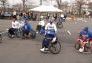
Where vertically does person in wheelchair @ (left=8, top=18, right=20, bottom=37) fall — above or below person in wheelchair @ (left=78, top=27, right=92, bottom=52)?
below

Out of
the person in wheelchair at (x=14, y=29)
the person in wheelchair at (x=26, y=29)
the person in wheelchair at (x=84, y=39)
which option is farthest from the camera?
the person in wheelchair at (x=14, y=29)

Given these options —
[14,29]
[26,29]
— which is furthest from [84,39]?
[14,29]

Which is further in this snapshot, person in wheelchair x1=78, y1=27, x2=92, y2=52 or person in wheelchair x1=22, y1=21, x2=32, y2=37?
person in wheelchair x1=22, y1=21, x2=32, y2=37

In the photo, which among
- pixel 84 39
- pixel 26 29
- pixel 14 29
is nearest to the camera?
pixel 84 39

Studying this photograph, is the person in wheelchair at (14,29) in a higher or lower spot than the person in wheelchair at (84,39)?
lower

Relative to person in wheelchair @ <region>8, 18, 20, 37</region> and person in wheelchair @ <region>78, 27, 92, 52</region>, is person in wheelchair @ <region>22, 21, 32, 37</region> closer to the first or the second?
person in wheelchair @ <region>8, 18, 20, 37</region>

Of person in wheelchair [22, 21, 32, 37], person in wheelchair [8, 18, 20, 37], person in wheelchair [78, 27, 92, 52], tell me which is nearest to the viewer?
person in wheelchair [78, 27, 92, 52]

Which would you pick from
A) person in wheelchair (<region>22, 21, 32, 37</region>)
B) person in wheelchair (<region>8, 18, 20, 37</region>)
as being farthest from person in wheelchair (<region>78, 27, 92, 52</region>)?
person in wheelchair (<region>8, 18, 20, 37</region>)

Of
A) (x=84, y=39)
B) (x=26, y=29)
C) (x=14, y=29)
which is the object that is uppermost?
(x=84, y=39)

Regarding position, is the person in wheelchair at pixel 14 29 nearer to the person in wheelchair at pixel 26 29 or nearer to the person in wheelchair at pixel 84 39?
the person in wheelchair at pixel 26 29

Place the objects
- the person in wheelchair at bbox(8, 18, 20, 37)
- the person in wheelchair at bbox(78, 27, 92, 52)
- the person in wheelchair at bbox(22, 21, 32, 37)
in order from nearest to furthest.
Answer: the person in wheelchair at bbox(78, 27, 92, 52) → the person in wheelchair at bbox(22, 21, 32, 37) → the person in wheelchair at bbox(8, 18, 20, 37)

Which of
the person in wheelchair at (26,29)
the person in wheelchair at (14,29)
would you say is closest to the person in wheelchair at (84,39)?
the person in wheelchair at (26,29)

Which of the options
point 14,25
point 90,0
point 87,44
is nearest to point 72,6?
point 90,0

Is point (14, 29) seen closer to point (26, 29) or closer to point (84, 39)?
point (26, 29)
